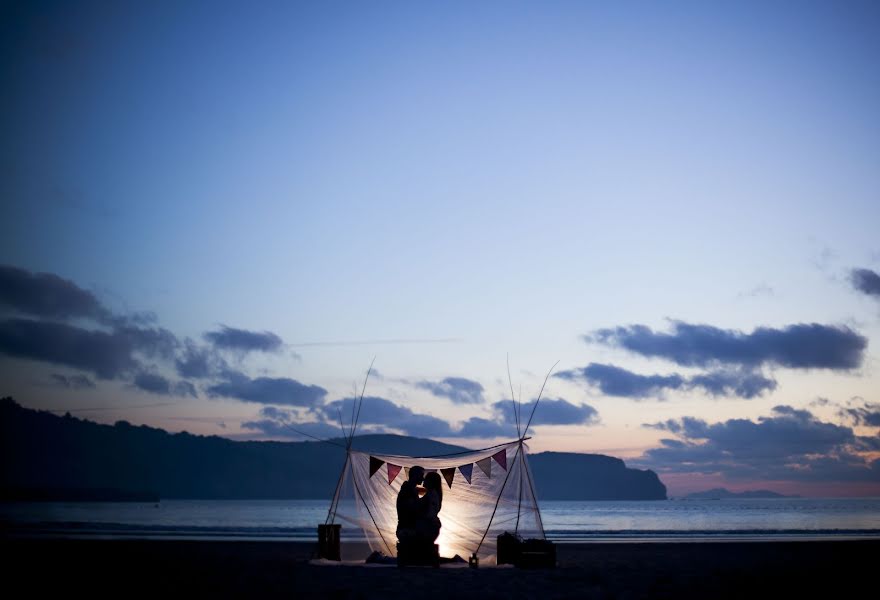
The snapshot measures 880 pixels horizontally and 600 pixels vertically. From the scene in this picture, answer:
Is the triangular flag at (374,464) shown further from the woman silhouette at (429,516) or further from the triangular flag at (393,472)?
the woman silhouette at (429,516)

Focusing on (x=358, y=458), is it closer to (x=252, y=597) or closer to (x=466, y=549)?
(x=466, y=549)

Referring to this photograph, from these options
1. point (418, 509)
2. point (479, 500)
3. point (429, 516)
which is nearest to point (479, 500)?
point (479, 500)

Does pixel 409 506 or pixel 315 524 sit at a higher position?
pixel 409 506

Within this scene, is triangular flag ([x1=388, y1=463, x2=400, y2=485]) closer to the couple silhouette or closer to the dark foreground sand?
the couple silhouette

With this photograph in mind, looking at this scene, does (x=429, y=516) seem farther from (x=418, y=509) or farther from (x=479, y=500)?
(x=479, y=500)

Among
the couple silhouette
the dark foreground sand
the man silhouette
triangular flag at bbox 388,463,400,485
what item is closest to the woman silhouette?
the couple silhouette

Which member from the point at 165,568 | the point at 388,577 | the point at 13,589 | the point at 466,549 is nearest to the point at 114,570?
the point at 165,568

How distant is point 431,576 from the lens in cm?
1546

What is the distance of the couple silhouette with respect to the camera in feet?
57.3

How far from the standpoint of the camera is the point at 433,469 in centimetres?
1897

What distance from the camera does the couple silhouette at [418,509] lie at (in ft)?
57.3

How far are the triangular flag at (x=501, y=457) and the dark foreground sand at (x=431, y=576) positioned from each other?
273 centimetres

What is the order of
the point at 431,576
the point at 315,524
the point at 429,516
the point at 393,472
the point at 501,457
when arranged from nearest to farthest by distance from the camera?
the point at 431,576 < the point at 429,516 < the point at 501,457 < the point at 393,472 < the point at 315,524

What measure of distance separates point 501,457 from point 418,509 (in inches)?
104
